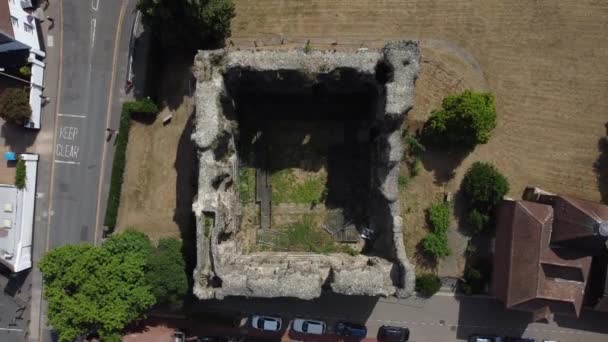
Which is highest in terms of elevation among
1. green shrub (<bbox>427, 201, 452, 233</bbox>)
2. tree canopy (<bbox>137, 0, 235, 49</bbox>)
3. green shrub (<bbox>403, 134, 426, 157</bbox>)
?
tree canopy (<bbox>137, 0, 235, 49</bbox>)

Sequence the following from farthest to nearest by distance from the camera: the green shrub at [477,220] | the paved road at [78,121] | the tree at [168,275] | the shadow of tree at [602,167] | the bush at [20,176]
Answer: the paved road at [78,121], the shadow of tree at [602,167], the bush at [20,176], the green shrub at [477,220], the tree at [168,275]

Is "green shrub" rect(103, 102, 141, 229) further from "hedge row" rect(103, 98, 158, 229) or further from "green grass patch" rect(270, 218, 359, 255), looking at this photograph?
"green grass patch" rect(270, 218, 359, 255)

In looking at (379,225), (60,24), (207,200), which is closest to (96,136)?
(60,24)

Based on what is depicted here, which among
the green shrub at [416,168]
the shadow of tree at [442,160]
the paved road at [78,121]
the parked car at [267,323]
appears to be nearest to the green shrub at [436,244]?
the shadow of tree at [442,160]

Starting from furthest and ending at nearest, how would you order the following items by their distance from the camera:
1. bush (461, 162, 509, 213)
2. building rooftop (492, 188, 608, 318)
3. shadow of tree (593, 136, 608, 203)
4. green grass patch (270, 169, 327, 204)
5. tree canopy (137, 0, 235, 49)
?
shadow of tree (593, 136, 608, 203) < green grass patch (270, 169, 327, 204) < bush (461, 162, 509, 213) < building rooftop (492, 188, 608, 318) < tree canopy (137, 0, 235, 49)

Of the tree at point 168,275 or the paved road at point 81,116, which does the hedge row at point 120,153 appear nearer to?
the paved road at point 81,116

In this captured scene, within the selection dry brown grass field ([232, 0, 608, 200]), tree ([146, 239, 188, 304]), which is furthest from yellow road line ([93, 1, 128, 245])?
dry brown grass field ([232, 0, 608, 200])
